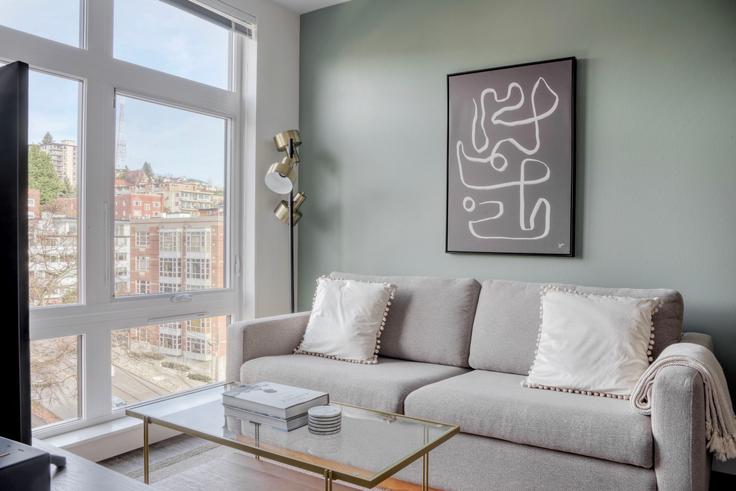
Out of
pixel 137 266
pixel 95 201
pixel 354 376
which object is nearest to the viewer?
pixel 354 376

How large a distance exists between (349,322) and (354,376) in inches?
15.9

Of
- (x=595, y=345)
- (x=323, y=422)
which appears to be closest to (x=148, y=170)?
(x=323, y=422)

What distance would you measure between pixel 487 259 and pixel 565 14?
135 cm

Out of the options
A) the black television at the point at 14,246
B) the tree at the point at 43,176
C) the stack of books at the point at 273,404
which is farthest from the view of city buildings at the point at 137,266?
the black television at the point at 14,246

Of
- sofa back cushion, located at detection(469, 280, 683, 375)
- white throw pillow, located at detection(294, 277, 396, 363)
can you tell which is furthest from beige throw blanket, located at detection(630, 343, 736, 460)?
white throw pillow, located at detection(294, 277, 396, 363)

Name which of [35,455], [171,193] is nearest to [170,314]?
[171,193]

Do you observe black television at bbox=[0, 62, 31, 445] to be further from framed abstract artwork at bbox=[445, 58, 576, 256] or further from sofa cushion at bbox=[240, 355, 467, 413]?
framed abstract artwork at bbox=[445, 58, 576, 256]

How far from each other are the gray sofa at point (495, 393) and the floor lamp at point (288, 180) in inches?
25.4

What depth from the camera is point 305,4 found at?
3.76 m

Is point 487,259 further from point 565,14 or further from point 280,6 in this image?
point 280,6

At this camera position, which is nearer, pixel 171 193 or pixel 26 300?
pixel 26 300

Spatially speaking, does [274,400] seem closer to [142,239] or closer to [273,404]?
[273,404]

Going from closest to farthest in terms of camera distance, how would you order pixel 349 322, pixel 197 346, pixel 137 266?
pixel 349 322 < pixel 137 266 < pixel 197 346

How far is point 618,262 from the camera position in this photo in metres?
2.82
